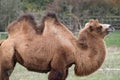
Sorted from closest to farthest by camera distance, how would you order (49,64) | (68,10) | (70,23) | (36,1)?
(49,64) → (70,23) → (68,10) → (36,1)

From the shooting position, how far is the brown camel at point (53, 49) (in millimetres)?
7895

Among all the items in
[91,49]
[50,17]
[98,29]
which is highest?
[50,17]

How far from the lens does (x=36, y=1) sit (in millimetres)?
45906

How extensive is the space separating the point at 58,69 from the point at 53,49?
1.13ft

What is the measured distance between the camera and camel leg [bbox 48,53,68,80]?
7789 mm

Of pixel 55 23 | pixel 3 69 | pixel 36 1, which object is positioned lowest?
pixel 36 1

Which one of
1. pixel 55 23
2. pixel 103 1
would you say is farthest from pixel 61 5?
pixel 55 23

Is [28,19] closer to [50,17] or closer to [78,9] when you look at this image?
[50,17]

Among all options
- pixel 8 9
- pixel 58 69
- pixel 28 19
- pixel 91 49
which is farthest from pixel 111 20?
pixel 58 69

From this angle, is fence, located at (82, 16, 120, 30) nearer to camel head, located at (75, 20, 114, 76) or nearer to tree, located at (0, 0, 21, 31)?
tree, located at (0, 0, 21, 31)

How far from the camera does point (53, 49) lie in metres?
7.92

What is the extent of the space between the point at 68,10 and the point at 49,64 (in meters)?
33.5

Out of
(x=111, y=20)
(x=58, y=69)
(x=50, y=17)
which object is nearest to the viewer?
(x=58, y=69)

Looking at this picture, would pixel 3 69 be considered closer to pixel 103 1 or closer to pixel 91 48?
pixel 91 48
